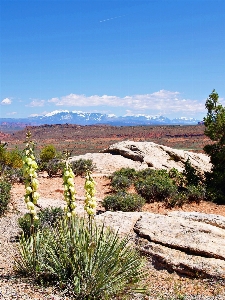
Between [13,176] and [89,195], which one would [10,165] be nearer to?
[13,176]

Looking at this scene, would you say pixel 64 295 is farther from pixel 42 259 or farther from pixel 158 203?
pixel 158 203

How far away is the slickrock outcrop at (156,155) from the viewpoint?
19375mm

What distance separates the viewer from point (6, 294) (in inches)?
176

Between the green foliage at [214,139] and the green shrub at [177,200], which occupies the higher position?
the green foliage at [214,139]

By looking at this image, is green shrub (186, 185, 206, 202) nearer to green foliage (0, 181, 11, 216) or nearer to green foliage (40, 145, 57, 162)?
green foliage (0, 181, 11, 216)

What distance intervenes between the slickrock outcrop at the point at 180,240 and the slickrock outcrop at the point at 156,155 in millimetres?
10383

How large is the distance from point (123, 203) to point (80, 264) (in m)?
5.91

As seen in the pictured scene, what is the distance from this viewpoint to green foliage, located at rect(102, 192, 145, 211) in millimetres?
10777

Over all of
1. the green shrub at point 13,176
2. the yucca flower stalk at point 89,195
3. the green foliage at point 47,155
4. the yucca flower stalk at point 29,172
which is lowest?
the green shrub at point 13,176

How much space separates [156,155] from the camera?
2008 cm

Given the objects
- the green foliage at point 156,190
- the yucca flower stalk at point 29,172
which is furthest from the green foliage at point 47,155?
the yucca flower stalk at point 29,172

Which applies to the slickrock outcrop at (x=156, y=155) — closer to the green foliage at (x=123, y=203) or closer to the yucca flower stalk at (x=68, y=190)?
the green foliage at (x=123, y=203)

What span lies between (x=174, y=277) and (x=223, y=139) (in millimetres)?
8905

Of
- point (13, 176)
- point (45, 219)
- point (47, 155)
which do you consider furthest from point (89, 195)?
point (47, 155)
